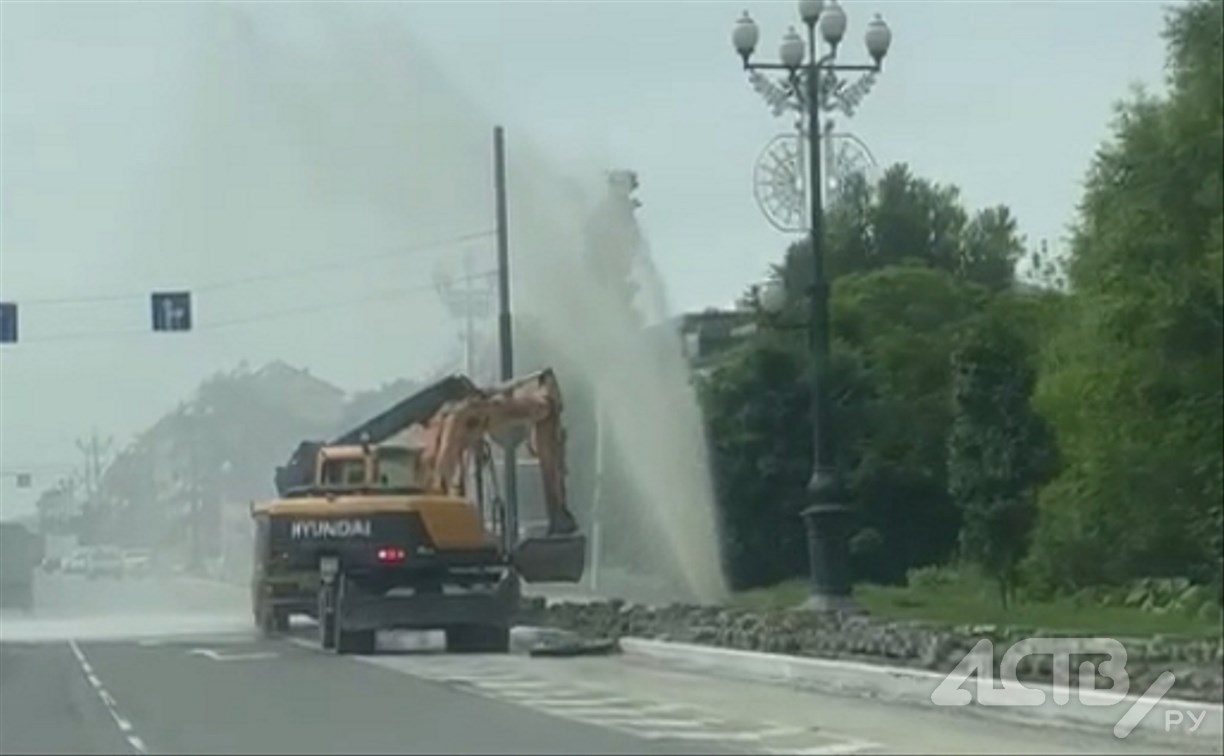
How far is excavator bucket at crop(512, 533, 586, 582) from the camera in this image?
136ft

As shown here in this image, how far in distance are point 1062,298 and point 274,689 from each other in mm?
34697

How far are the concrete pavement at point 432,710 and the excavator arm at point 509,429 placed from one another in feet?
9.38

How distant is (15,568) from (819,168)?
54165 mm

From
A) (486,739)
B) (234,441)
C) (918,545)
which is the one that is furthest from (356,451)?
(234,441)

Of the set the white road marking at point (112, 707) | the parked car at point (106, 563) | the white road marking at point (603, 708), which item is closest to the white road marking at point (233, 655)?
the white road marking at point (112, 707)

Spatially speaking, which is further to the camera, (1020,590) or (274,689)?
(1020,590)

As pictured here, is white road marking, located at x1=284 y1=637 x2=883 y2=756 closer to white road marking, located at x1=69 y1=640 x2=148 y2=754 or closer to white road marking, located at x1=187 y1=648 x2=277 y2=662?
white road marking, located at x1=187 y1=648 x2=277 y2=662

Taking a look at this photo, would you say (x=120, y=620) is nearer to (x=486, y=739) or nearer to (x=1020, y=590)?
(x=1020, y=590)

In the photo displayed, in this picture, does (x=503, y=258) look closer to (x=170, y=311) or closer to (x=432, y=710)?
(x=170, y=311)

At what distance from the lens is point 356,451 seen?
148 ft

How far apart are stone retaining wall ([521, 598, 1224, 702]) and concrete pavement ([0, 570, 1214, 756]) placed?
3.03ft

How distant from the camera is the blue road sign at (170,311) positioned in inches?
2290

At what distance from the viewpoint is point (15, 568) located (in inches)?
3324

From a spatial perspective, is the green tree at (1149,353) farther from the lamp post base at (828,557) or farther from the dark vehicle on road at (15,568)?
the dark vehicle on road at (15,568)
